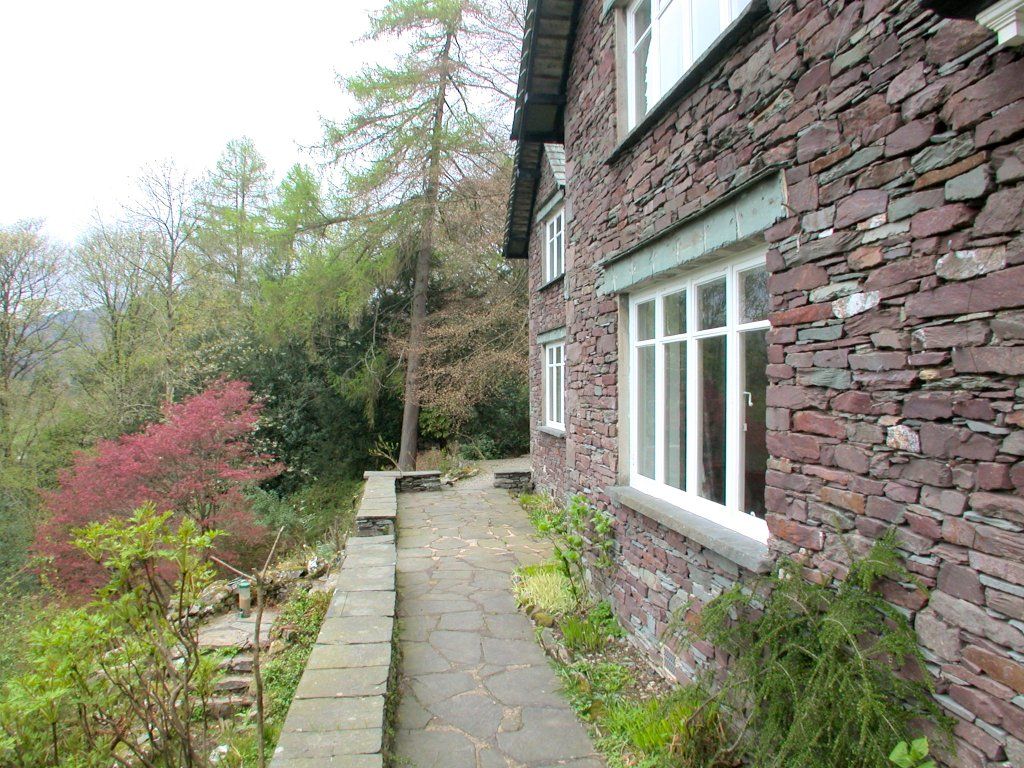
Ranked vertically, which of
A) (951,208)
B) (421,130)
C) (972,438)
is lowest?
(972,438)

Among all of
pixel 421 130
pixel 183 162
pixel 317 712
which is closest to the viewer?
pixel 317 712

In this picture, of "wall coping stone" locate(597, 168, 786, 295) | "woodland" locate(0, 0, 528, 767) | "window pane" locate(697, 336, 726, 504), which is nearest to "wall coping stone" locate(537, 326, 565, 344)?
"woodland" locate(0, 0, 528, 767)

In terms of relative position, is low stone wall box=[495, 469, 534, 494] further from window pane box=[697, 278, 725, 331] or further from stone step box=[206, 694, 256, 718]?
window pane box=[697, 278, 725, 331]

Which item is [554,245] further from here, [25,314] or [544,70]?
[25,314]

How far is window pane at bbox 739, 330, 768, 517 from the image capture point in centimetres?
337

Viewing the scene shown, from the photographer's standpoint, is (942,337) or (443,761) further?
(443,761)

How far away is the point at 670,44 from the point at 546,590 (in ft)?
15.5

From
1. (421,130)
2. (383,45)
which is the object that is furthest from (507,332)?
(383,45)

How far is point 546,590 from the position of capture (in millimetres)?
5730

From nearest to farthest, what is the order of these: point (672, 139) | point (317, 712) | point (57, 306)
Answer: point (317, 712) → point (672, 139) → point (57, 306)

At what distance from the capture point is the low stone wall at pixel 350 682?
2834 millimetres

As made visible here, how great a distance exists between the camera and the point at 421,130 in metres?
15.1

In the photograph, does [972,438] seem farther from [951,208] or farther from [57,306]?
[57,306]

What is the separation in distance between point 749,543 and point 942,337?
159cm
